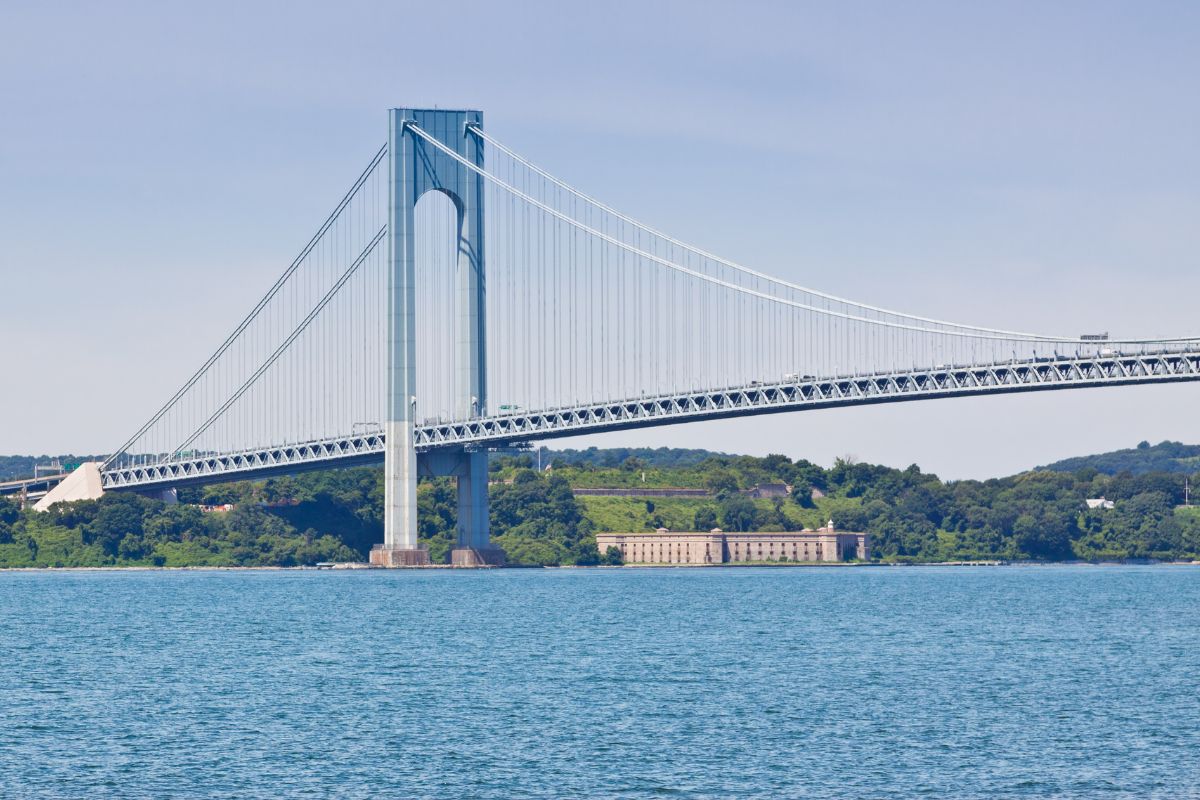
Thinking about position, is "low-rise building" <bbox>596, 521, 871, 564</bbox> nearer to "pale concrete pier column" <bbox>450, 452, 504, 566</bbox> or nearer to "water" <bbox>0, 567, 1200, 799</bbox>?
"pale concrete pier column" <bbox>450, 452, 504, 566</bbox>

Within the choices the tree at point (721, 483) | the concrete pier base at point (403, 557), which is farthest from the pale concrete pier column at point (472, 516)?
the tree at point (721, 483)

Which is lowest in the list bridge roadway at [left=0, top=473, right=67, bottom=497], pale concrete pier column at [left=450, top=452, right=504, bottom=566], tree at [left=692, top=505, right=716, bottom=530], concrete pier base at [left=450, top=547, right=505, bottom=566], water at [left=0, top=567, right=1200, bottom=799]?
water at [left=0, top=567, right=1200, bottom=799]

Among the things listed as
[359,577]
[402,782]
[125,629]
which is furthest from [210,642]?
[359,577]

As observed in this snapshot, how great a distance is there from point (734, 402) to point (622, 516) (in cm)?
6369

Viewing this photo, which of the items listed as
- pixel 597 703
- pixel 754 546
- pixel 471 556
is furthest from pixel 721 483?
pixel 597 703

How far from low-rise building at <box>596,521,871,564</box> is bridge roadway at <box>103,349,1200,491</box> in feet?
170

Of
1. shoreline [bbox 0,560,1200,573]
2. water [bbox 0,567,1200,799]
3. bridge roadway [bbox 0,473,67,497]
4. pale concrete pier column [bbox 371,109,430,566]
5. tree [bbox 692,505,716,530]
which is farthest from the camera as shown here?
tree [bbox 692,505,716,530]

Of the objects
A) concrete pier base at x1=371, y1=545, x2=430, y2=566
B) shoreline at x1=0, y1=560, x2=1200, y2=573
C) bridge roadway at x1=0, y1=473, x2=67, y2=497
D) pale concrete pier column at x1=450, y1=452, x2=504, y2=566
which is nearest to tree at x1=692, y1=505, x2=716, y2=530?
shoreline at x1=0, y1=560, x2=1200, y2=573

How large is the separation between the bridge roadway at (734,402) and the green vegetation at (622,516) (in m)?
12.5

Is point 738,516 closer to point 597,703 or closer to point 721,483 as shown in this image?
point 721,483

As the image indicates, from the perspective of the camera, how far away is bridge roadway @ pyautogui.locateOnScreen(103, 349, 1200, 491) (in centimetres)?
8388

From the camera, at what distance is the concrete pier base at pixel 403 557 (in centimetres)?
10062

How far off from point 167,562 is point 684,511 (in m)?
58.6

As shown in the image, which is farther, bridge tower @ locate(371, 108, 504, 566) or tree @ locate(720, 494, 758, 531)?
tree @ locate(720, 494, 758, 531)
